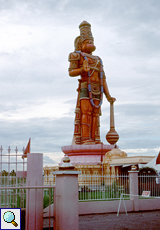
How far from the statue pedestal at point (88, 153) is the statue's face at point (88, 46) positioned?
671cm

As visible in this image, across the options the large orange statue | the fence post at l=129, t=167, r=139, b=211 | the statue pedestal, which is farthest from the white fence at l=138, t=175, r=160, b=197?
the large orange statue

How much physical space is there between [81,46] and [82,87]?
3.04 m

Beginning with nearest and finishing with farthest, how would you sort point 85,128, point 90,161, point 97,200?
1. point 97,200
2. point 90,161
3. point 85,128

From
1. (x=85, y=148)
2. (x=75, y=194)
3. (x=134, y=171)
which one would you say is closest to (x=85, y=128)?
(x=85, y=148)

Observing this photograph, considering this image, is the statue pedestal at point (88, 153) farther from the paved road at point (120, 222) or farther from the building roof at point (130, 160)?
the paved road at point (120, 222)

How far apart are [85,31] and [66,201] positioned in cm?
1716

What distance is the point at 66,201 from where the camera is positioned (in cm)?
596

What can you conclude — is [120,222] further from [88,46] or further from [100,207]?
[88,46]

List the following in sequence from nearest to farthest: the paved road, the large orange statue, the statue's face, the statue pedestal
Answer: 1. the paved road
2. the statue pedestal
3. the large orange statue
4. the statue's face

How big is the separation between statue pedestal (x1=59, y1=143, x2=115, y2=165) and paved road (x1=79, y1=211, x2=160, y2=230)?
338 inches

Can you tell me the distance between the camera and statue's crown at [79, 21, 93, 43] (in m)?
21.3

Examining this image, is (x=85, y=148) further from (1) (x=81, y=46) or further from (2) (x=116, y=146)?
(1) (x=81, y=46)

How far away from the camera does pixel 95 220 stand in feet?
31.7

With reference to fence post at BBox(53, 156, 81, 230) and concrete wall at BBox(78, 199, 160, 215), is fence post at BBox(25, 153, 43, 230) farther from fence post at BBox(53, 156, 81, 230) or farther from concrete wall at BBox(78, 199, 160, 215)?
concrete wall at BBox(78, 199, 160, 215)
